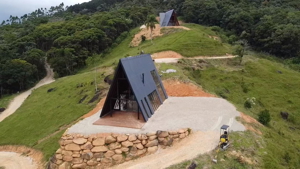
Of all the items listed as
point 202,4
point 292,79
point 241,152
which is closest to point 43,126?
point 241,152

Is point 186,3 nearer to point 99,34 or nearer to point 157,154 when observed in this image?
point 99,34

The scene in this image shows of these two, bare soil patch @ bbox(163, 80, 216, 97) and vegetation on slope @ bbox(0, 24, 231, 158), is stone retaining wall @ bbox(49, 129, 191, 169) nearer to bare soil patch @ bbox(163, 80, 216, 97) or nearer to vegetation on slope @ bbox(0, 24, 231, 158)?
vegetation on slope @ bbox(0, 24, 231, 158)

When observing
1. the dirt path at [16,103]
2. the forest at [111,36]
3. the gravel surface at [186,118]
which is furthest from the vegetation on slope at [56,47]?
the gravel surface at [186,118]

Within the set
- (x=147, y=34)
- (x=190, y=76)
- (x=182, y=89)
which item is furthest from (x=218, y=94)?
(x=147, y=34)

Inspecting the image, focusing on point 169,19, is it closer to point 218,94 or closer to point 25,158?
point 218,94

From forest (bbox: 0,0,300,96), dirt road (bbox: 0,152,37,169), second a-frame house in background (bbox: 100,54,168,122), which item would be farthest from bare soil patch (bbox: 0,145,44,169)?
forest (bbox: 0,0,300,96)
